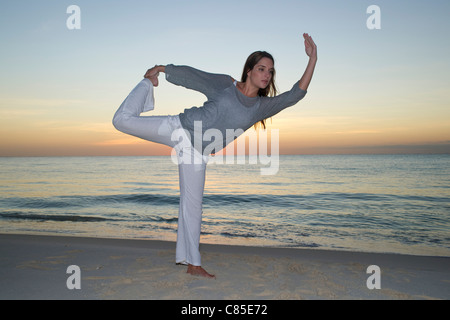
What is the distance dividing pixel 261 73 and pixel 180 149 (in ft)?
3.67

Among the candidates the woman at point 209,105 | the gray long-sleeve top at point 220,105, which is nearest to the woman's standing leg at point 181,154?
the woman at point 209,105

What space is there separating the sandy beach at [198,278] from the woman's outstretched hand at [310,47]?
2.21 m

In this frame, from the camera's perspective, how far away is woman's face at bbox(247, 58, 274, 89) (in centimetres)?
310

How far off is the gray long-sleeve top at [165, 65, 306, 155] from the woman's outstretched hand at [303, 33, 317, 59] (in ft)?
0.96

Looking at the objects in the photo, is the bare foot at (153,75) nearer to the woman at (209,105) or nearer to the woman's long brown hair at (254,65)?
the woman at (209,105)

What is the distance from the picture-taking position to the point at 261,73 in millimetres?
3096

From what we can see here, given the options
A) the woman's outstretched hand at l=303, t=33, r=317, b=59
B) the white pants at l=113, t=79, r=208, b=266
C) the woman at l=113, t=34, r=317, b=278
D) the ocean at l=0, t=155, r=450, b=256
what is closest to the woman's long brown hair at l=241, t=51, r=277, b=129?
the woman at l=113, t=34, r=317, b=278

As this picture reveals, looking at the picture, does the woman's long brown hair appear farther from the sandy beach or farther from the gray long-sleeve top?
the sandy beach

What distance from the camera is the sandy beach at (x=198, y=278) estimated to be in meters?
3.09

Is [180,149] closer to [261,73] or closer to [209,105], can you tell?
[209,105]

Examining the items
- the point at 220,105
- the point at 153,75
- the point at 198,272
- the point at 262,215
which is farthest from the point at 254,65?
the point at 262,215

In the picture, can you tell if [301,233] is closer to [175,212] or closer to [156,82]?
[175,212]

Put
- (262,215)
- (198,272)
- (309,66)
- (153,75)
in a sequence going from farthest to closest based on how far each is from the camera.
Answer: (262,215) < (198,272) < (153,75) < (309,66)

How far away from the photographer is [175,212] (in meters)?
10.6
